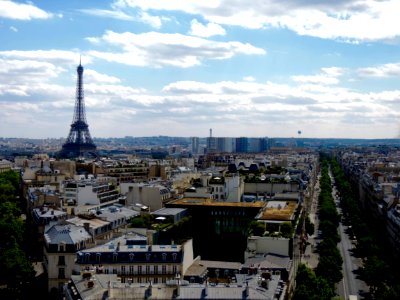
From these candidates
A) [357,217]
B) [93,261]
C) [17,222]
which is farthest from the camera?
[357,217]

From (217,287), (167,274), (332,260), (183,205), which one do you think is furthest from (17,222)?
(217,287)

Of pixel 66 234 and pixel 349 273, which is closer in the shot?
pixel 66 234

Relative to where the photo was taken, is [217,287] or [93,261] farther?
[93,261]

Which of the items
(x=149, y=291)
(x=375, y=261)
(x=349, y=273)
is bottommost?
(x=349, y=273)

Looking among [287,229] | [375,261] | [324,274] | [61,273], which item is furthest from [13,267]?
[375,261]

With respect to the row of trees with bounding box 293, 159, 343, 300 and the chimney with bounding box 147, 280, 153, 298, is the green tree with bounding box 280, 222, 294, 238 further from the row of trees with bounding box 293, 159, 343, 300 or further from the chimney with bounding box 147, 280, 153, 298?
the chimney with bounding box 147, 280, 153, 298

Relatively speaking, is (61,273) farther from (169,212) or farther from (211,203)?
(211,203)

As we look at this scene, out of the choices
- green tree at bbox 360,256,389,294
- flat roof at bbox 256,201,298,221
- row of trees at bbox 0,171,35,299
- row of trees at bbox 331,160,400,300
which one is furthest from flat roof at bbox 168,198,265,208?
row of trees at bbox 0,171,35,299

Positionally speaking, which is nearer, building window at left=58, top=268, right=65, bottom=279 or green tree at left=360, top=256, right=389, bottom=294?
building window at left=58, top=268, right=65, bottom=279

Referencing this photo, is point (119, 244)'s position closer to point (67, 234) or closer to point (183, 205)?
point (67, 234)

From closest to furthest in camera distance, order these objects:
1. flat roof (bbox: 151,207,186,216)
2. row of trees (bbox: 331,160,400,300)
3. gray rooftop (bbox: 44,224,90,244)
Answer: gray rooftop (bbox: 44,224,90,244) < row of trees (bbox: 331,160,400,300) < flat roof (bbox: 151,207,186,216)

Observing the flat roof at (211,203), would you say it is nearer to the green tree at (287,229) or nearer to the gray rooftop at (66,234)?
the green tree at (287,229)
